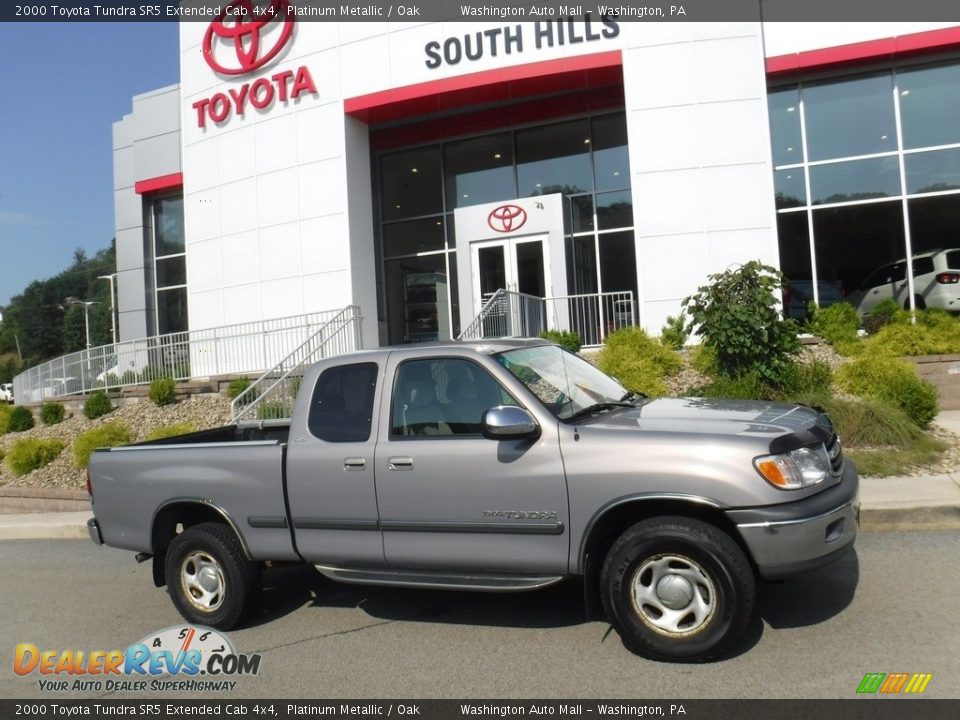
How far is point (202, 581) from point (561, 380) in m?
2.92

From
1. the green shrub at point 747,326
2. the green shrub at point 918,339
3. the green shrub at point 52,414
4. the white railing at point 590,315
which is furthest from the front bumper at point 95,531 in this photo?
the green shrub at point 52,414

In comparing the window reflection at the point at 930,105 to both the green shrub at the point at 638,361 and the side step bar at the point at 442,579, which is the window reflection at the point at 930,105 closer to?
the green shrub at the point at 638,361

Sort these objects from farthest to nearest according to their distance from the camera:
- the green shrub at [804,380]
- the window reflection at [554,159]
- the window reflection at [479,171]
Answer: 1. the window reflection at [479,171]
2. the window reflection at [554,159]
3. the green shrub at [804,380]

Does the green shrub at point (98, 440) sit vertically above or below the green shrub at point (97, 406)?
below

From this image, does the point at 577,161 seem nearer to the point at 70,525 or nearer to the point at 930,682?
the point at 70,525

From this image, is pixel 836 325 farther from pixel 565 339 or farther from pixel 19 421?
pixel 19 421

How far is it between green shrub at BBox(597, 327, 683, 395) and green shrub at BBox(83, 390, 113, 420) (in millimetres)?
11058

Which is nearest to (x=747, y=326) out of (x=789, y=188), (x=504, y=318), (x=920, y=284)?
(x=504, y=318)

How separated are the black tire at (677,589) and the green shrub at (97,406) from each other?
50.2 ft

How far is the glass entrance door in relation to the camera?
17.2 m

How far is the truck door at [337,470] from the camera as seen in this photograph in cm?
495

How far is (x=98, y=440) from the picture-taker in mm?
13305

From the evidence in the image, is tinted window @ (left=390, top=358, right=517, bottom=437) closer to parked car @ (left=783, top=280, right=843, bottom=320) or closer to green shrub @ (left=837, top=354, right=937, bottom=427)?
green shrub @ (left=837, top=354, right=937, bottom=427)
